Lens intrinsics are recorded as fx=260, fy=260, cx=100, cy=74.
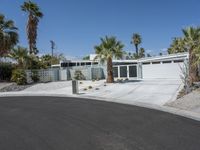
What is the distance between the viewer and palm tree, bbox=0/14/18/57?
31.2 metres

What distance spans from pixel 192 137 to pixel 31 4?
3583cm

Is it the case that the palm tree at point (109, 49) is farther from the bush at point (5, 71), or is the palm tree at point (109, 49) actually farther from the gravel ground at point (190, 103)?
the bush at point (5, 71)

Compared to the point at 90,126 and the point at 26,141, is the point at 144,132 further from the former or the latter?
the point at 26,141

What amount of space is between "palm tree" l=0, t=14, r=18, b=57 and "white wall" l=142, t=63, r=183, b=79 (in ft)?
53.5

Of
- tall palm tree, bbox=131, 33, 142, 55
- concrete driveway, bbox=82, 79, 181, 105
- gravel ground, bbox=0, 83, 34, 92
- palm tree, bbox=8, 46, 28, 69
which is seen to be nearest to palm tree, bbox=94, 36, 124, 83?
concrete driveway, bbox=82, 79, 181, 105

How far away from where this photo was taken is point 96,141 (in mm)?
6965

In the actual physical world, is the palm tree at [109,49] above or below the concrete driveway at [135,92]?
above

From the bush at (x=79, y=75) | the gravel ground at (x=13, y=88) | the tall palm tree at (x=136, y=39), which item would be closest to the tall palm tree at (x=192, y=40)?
the bush at (x=79, y=75)

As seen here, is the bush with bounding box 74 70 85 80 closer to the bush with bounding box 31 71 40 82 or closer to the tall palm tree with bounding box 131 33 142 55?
the bush with bounding box 31 71 40 82

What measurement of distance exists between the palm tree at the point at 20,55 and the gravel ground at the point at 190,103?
23108 mm

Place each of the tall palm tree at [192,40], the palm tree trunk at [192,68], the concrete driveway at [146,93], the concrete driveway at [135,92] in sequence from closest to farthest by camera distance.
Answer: the concrete driveway at [146,93] → the concrete driveway at [135,92] → the palm tree trunk at [192,68] → the tall palm tree at [192,40]

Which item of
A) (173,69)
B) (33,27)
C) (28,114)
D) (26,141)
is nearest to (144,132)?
(26,141)

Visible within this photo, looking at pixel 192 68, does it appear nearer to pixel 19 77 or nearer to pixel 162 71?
pixel 162 71

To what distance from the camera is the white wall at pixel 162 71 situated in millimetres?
27181
